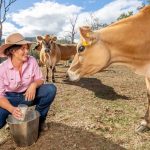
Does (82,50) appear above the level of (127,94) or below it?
above

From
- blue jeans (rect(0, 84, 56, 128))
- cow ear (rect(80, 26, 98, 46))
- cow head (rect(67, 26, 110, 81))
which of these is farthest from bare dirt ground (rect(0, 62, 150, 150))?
cow ear (rect(80, 26, 98, 46))

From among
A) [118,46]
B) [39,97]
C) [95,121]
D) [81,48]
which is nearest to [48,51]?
[95,121]

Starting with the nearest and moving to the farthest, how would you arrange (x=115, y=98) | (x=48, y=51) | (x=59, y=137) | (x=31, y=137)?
(x=31, y=137) → (x=59, y=137) → (x=115, y=98) → (x=48, y=51)

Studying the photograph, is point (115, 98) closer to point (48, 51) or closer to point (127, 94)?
point (127, 94)

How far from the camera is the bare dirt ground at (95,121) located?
4.62 m

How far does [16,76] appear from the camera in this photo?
177 inches

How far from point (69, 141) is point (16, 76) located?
1221mm

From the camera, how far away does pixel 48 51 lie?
38.5ft

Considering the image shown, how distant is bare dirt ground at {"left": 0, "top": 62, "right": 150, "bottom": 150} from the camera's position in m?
4.62

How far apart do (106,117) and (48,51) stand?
6327 millimetres

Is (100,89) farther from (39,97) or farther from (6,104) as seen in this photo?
(6,104)

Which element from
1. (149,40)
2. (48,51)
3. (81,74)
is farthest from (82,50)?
(48,51)

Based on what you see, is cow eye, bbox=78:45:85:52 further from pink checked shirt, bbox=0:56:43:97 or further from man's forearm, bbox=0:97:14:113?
man's forearm, bbox=0:97:14:113

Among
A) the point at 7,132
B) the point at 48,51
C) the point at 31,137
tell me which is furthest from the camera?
the point at 48,51
